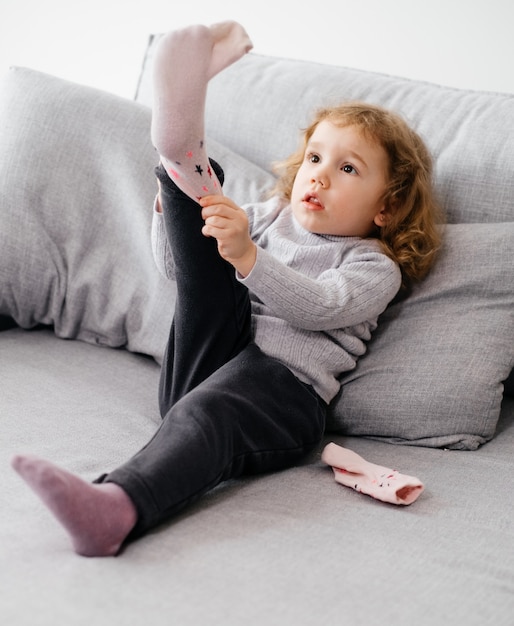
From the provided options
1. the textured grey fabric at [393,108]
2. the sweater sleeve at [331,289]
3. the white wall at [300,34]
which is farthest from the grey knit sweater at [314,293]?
the white wall at [300,34]

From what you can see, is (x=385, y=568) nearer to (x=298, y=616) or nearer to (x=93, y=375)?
(x=298, y=616)

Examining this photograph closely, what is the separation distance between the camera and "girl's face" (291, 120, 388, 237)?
1.42m

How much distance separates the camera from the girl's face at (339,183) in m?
1.42

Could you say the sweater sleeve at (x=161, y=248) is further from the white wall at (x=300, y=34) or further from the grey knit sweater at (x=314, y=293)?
the white wall at (x=300, y=34)

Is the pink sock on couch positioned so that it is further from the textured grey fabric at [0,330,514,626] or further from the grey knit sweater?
the grey knit sweater

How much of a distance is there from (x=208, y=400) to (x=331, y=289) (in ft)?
0.95

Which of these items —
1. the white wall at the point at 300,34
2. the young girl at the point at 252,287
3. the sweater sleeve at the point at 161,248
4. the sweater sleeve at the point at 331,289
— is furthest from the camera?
the white wall at the point at 300,34

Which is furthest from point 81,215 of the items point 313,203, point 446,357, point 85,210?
point 446,357

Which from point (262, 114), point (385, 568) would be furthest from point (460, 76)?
point (385, 568)

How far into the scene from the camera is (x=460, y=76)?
1.93 metres

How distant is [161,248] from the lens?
4.71ft

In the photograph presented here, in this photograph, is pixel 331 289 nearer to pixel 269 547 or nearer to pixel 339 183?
pixel 339 183

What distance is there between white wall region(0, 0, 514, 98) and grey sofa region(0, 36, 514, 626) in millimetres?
287

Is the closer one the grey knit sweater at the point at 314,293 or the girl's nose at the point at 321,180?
the grey knit sweater at the point at 314,293
